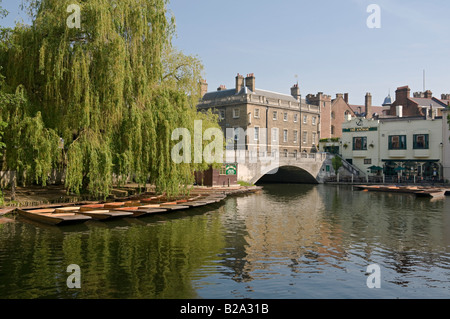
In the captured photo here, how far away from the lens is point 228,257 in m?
13.8

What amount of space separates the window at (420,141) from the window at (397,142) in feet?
4.24

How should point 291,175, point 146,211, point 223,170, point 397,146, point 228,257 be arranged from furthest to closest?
point 291,175 → point 397,146 → point 223,170 → point 146,211 → point 228,257

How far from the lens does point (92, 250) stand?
14.2 metres

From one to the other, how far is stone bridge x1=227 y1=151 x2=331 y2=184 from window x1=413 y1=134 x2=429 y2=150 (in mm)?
10203

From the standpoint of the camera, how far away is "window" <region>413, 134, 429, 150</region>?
1923 inches

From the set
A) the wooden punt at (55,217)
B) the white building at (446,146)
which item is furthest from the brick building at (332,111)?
the wooden punt at (55,217)

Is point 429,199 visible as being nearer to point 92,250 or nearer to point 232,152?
point 232,152

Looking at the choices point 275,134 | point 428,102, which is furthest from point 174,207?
point 428,102

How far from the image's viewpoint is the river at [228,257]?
1065 centimetres

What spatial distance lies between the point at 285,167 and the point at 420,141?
1586cm

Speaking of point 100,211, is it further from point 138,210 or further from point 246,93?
point 246,93

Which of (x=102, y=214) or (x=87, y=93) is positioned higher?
(x=87, y=93)
